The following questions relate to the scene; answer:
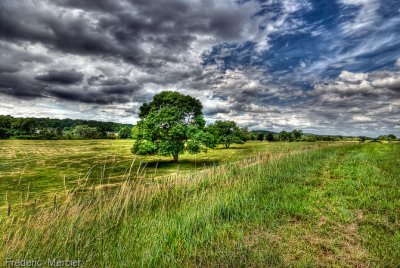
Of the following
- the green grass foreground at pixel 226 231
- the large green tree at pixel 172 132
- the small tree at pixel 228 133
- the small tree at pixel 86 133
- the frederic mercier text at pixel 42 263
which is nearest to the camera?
the frederic mercier text at pixel 42 263

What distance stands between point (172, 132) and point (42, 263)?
32820 millimetres

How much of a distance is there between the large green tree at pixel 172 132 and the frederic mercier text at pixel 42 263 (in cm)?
3076

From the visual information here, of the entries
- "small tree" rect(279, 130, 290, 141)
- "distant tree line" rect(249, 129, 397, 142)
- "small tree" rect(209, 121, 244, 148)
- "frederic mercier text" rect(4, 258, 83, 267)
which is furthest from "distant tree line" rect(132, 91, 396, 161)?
"small tree" rect(279, 130, 290, 141)

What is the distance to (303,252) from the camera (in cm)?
573

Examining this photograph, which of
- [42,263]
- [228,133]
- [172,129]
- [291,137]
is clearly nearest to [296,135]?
[291,137]

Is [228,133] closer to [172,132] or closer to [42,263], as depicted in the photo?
[172,132]

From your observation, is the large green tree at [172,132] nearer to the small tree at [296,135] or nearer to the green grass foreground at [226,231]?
the green grass foreground at [226,231]

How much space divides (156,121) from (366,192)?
3343cm

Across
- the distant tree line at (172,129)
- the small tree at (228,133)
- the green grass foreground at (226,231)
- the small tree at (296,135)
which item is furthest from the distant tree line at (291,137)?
the green grass foreground at (226,231)

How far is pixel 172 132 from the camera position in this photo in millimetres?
38062

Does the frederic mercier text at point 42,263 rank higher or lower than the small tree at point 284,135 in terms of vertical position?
lower

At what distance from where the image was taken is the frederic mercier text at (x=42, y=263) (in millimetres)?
5359

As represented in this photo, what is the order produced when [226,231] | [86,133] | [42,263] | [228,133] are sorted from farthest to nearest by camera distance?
[86,133] < [228,133] < [226,231] < [42,263]

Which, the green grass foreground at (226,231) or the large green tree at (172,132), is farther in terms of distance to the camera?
the large green tree at (172,132)
